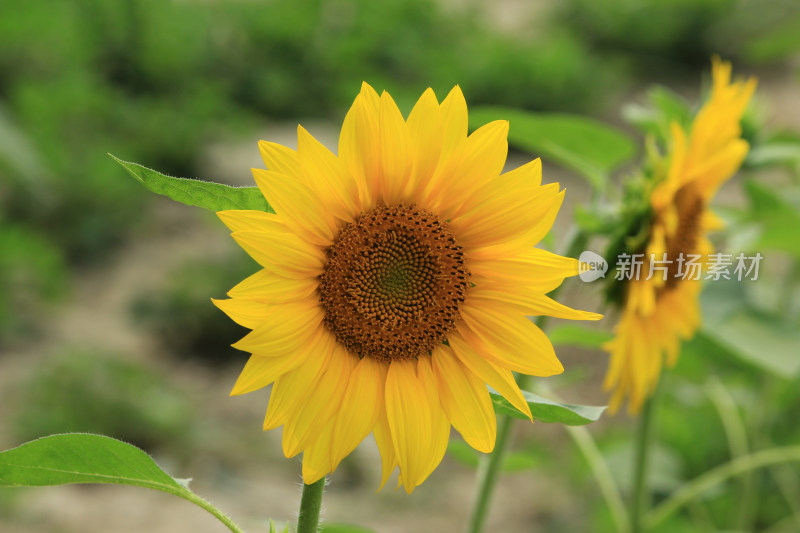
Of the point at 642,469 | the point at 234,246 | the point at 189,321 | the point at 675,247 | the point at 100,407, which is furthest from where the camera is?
the point at 234,246

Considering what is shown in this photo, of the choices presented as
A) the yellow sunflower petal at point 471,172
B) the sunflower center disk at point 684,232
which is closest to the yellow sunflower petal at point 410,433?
the yellow sunflower petal at point 471,172

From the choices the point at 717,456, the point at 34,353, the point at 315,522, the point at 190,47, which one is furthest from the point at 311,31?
the point at 315,522

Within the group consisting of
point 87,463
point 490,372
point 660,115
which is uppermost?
point 660,115

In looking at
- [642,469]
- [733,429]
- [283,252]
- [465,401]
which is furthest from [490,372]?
[733,429]

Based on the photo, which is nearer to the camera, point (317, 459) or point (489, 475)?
point (317, 459)

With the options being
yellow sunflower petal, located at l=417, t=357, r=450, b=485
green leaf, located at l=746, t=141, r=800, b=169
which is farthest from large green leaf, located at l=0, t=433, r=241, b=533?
green leaf, located at l=746, t=141, r=800, b=169

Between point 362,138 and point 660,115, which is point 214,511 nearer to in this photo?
point 362,138

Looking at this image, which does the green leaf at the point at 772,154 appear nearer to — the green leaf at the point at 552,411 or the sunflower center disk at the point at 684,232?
the sunflower center disk at the point at 684,232
